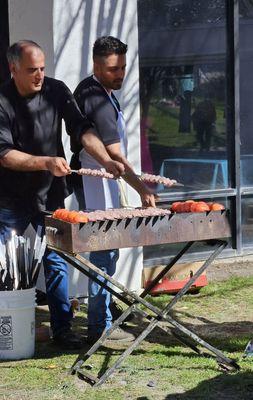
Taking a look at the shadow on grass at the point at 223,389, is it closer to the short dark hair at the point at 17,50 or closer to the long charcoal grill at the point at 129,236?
the long charcoal grill at the point at 129,236

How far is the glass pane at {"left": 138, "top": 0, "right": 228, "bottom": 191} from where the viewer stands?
8.53 meters

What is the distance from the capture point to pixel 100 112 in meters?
6.25

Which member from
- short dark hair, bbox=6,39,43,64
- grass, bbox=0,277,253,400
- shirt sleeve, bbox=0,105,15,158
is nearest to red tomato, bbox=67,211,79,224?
shirt sleeve, bbox=0,105,15,158

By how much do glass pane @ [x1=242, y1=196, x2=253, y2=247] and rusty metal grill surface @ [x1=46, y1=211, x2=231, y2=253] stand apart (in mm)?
3389

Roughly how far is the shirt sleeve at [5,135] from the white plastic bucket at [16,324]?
2.97 ft

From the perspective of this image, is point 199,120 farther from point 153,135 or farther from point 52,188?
point 52,188

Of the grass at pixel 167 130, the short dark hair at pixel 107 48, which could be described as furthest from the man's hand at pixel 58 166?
the grass at pixel 167 130

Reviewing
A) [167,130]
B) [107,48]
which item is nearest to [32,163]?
[107,48]

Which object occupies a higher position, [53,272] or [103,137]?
[103,137]

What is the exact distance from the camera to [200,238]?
5754 millimetres

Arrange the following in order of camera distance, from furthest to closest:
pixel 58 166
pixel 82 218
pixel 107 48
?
1. pixel 107 48
2. pixel 58 166
3. pixel 82 218

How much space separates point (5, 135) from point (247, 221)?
3746 millimetres

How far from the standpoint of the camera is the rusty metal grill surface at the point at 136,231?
5422 mm

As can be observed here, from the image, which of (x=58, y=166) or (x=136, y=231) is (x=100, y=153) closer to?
(x=58, y=166)
